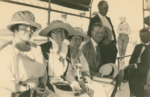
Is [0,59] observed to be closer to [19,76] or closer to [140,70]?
[19,76]

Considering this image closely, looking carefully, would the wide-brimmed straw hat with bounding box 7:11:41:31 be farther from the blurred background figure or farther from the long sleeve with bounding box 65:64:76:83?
the blurred background figure

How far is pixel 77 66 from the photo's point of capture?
6.18 feet

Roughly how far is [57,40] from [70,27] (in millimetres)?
142

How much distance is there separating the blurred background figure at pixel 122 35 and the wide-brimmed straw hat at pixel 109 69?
13cm

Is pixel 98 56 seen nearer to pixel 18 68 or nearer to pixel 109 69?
pixel 109 69

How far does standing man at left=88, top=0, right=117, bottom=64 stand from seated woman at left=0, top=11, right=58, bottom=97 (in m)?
0.51

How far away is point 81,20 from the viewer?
1940 mm

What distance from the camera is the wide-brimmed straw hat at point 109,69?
1994mm

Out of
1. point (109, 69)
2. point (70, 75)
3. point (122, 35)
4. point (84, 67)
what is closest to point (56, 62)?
point (70, 75)

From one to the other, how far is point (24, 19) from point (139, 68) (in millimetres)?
1019

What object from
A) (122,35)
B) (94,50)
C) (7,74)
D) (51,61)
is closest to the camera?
(7,74)

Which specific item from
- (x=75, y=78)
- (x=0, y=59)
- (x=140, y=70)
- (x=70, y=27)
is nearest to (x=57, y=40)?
(x=70, y=27)

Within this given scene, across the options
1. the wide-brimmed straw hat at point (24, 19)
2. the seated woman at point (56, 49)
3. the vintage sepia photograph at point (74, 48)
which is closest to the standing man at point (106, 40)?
the vintage sepia photograph at point (74, 48)

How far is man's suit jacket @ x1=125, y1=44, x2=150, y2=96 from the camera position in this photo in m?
2.13
